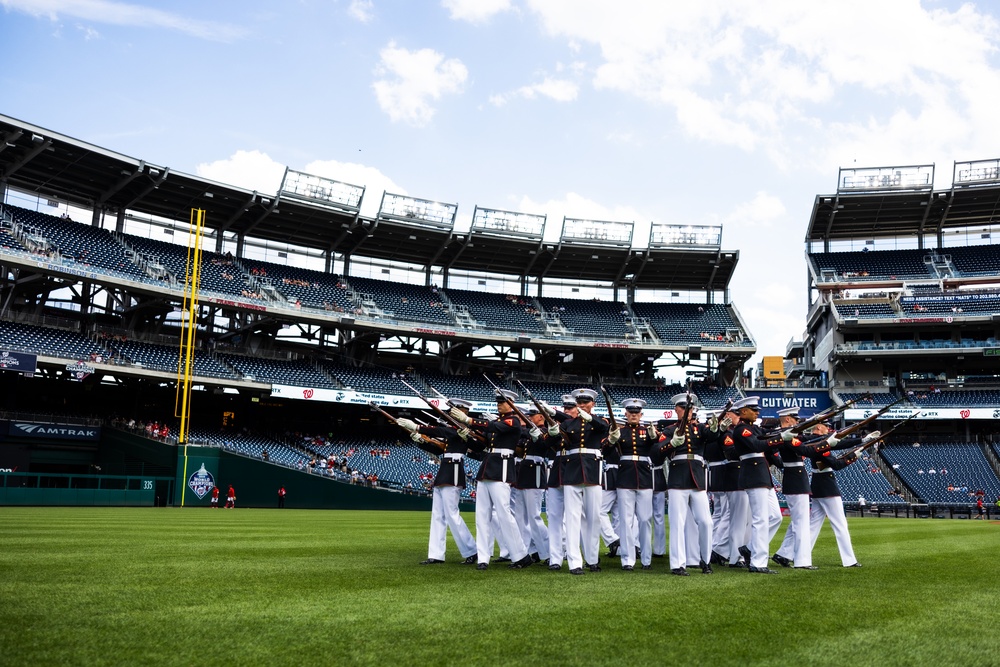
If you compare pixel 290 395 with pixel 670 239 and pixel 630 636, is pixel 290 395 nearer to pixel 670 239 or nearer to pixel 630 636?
pixel 670 239

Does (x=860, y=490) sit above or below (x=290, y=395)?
below

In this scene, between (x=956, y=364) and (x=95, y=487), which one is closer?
(x=95, y=487)

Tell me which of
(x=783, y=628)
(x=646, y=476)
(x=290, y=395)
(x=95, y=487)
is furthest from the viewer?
(x=290, y=395)

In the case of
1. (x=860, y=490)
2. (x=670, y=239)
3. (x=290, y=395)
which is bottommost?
(x=860, y=490)

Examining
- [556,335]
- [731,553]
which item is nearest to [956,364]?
[556,335]

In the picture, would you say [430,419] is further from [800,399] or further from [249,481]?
[800,399]

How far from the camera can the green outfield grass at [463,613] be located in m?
4.70

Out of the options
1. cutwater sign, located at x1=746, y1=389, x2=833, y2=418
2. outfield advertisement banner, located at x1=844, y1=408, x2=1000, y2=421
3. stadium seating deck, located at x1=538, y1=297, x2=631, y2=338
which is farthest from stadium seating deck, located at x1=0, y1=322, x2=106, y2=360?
outfield advertisement banner, located at x1=844, y1=408, x2=1000, y2=421

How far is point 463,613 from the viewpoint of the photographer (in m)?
6.09

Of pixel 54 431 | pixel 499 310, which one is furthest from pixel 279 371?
pixel 499 310

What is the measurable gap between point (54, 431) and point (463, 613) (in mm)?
35143

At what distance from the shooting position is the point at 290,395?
40625mm

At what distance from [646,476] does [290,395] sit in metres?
32.4

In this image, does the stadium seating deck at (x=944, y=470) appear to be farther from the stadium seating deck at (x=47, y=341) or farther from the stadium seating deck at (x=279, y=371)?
the stadium seating deck at (x=47, y=341)
